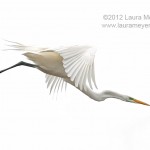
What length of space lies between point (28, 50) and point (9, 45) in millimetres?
99

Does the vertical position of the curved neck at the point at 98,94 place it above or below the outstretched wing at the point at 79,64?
below

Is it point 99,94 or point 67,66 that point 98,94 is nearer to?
point 99,94

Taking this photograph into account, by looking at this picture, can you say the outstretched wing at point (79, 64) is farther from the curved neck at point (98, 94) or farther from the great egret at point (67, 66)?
the curved neck at point (98, 94)

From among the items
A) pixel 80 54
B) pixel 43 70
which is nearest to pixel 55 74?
pixel 43 70

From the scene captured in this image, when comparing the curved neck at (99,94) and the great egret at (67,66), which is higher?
the great egret at (67,66)

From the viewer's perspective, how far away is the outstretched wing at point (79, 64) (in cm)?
241

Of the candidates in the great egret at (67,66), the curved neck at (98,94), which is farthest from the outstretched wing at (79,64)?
the curved neck at (98,94)

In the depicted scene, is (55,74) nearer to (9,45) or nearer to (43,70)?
(43,70)

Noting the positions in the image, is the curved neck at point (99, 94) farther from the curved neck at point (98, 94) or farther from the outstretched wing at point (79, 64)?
the outstretched wing at point (79, 64)

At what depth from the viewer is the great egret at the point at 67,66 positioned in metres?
2.41

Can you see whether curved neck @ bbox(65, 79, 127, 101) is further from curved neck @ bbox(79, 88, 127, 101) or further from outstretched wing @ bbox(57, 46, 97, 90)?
outstretched wing @ bbox(57, 46, 97, 90)

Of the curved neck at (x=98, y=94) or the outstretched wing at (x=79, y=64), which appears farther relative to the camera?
the curved neck at (x=98, y=94)

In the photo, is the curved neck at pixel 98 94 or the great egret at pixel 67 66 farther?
the curved neck at pixel 98 94

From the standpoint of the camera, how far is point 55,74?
8.61 ft
